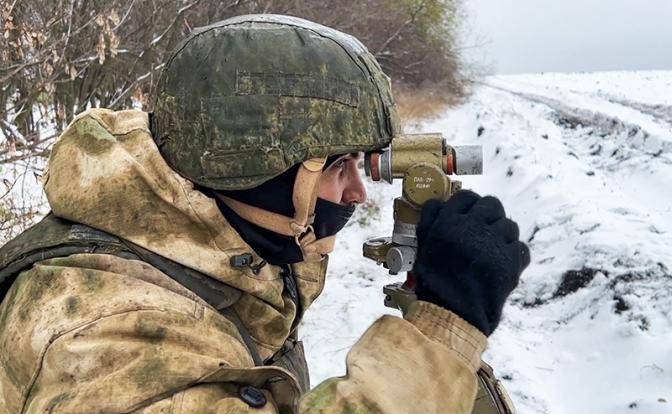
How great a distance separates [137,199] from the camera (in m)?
1.60

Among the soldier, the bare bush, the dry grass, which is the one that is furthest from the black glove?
the dry grass

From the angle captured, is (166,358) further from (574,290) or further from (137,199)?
(574,290)

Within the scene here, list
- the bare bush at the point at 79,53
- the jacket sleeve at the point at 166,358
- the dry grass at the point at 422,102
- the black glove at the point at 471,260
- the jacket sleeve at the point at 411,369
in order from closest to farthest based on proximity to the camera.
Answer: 1. the jacket sleeve at the point at 166,358
2. the jacket sleeve at the point at 411,369
3. the black glove at the point at 471,260
4. the bare bush at the point at 79,53
5. the dry grass at the point at 422,102

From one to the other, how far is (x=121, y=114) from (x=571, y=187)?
6541 millimetres

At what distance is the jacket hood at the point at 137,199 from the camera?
5.16 ft

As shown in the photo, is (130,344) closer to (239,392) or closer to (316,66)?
(239,392)

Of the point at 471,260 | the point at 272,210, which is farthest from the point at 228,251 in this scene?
the point at 471,260

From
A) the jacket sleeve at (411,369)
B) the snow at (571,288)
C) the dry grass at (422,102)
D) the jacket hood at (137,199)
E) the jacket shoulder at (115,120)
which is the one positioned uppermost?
the jacket shoulder at (115,120)

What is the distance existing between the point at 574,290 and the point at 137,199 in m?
3.98

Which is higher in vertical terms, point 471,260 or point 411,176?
point 411,176

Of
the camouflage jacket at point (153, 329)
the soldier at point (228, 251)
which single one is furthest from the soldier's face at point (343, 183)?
the camouflage jacket at point (153, 329)

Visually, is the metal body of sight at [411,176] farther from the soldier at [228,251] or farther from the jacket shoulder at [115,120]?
the jacket shoulder at [115,120]

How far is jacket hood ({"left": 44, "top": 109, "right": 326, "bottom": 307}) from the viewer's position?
1.57 m

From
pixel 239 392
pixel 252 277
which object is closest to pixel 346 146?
pixel 252 277
